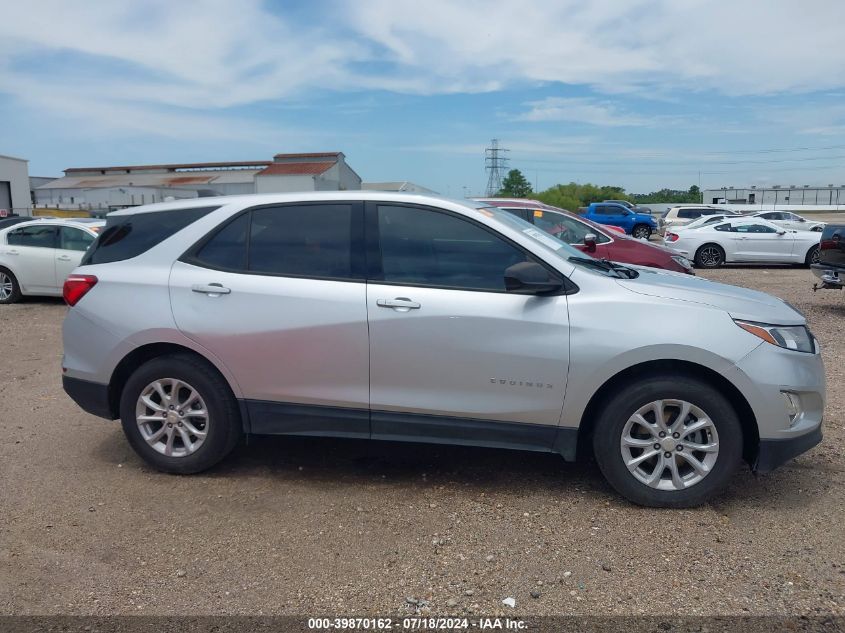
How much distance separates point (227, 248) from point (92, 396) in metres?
1.33

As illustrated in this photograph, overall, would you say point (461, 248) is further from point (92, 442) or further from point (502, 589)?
point (92, 442)

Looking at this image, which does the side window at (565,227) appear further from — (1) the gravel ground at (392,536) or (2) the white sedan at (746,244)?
(2) the white sedan at (746,244)

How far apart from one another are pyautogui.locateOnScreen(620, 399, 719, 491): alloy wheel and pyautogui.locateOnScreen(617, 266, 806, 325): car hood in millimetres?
608

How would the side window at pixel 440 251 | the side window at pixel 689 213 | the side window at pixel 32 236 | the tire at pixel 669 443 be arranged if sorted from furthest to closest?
the side window at pixel 689 213, the side window at pixel 32 236, the side window at pixel 440 251, the tire at pixel 669 443

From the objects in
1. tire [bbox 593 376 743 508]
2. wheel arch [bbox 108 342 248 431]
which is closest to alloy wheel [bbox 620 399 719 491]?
tire [bbox 593 376 743 508]

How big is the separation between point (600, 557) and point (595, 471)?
3.71 feet

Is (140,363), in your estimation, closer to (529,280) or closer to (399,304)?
(399,304)

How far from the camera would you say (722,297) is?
4.21 meters

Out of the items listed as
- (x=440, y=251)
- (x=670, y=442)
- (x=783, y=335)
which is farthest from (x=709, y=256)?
(x=440, y=251)

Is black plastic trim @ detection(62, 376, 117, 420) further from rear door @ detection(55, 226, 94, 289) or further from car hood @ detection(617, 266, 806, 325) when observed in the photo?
rear door @ detection(55, 226, 94, 289)

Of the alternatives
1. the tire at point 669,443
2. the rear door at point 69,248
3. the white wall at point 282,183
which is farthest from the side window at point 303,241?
the white wall at point 282,183

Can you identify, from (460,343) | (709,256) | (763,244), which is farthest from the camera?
(709,256)

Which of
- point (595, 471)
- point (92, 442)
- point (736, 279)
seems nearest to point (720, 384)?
point (595, 471)

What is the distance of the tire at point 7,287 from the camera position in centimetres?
1270
